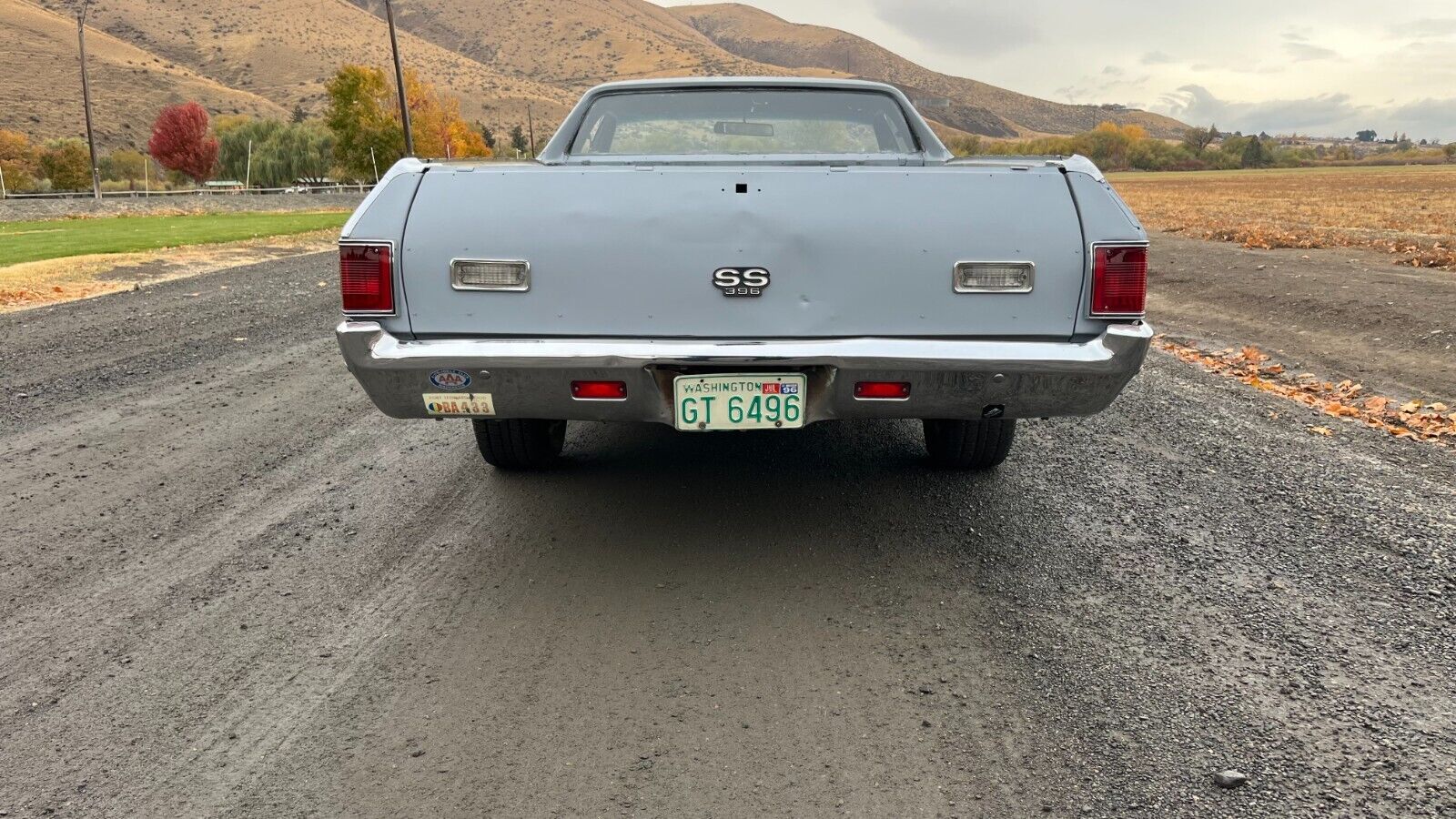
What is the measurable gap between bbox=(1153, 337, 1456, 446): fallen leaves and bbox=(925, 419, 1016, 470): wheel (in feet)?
6.63

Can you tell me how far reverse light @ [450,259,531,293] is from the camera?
3.01m

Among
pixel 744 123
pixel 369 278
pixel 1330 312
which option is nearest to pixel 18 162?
pixel 744 123

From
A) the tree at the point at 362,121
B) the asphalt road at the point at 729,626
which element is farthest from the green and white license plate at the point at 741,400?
the tree at the point at 362,121

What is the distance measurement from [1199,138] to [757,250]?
13264 centimetres

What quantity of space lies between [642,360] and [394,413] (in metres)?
0.89

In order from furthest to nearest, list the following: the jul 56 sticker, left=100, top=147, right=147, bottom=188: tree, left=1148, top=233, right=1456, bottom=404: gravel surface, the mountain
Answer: the mountain
left=100, top=147, right=147, bottom=188: tree
left=1148, top=233, right=1456, bottom=404: gravel surface
the jul 56 sticker

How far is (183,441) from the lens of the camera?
509cm

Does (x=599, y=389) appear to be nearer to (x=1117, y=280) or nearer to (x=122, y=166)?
(x=1117, y=280)

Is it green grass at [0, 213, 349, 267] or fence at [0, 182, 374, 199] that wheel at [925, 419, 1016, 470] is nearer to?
green grass at [0, 213, 349, 267]

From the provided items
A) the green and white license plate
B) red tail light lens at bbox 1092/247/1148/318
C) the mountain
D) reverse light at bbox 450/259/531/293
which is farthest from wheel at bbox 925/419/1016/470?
the mountain

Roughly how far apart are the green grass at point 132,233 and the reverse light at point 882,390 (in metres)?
17.1

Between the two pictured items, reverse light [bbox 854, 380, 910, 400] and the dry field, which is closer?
reverse light [bbox 854, 380, 910, 400]

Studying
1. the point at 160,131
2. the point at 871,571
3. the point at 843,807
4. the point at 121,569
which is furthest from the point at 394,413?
the point at 160,131

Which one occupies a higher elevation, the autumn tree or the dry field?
the autumn tree
